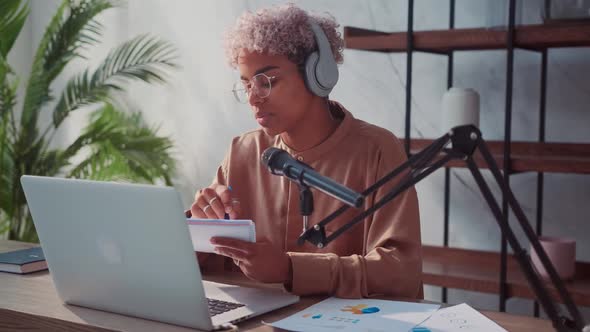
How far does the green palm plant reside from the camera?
155 inches

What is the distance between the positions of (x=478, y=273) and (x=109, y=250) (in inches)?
77.1

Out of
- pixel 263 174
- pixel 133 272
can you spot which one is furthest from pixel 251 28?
pixel 133 272

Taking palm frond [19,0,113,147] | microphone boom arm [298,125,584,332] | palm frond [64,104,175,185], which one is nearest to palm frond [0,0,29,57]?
palm frond [19,0,113,147]

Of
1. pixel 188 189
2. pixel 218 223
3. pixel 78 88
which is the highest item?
pixel 78 88

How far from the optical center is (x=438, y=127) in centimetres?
342

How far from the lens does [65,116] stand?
409 cm

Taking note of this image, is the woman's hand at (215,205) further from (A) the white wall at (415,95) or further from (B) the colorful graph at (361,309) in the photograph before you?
(A) the white wall at (415,95)

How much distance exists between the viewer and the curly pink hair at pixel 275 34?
193cm

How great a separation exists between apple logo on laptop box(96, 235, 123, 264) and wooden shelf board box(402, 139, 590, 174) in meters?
1.71

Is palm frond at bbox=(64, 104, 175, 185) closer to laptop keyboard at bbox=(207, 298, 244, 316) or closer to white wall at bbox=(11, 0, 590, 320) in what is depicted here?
white wall at bbox=(11, 0, 590, 320)

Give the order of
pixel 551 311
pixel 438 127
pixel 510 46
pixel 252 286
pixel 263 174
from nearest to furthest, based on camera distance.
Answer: pixel 551 311
pixel 252 286
pixel 263 174
pixel 510 46
pixel 438 127

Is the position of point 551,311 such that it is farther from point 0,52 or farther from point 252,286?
point 0,52

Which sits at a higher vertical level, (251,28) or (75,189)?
(251,28)

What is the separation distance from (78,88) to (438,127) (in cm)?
193
